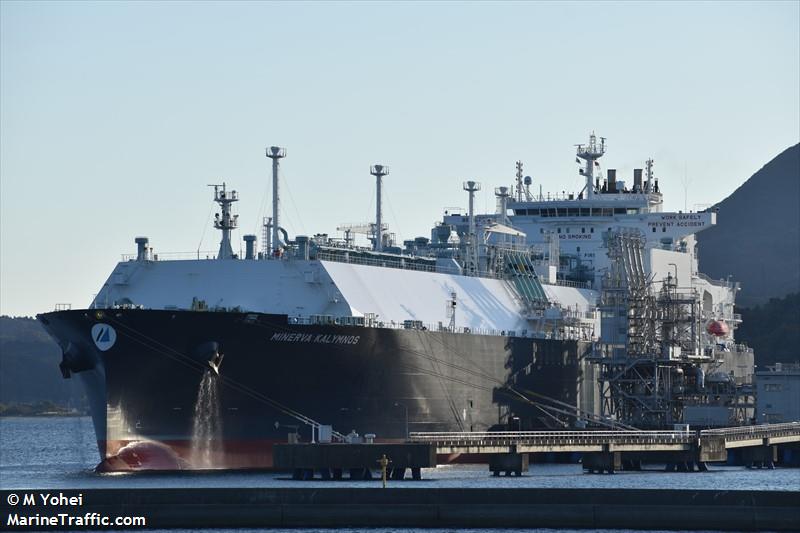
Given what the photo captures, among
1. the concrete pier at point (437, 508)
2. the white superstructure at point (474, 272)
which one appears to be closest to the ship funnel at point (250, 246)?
the white superstructure at point (474, 272)

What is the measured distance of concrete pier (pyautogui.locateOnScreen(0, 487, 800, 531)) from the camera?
45.2 m

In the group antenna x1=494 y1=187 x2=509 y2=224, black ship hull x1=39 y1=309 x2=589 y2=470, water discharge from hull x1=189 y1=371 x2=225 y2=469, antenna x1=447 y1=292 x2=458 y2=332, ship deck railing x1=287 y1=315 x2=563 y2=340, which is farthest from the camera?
antenna x1=494 y1=187 x2=509 y2=224

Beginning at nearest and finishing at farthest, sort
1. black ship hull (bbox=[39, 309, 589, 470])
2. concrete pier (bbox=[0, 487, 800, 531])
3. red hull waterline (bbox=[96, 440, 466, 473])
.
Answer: concrete pier (bbox=[0, 487, 800, 531])
black ship hull (bbox=[39, 309, 589, 470])
red hull waterline (bbox=[96, 440, 466, 473])

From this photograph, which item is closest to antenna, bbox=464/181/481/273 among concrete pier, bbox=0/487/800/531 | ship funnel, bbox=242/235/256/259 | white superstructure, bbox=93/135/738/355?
white superstructure, bbox=93/135/738/355

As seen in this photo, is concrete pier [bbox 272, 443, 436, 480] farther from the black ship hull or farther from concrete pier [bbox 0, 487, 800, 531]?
concrete pier [bbox 0, 487, 800, 531]

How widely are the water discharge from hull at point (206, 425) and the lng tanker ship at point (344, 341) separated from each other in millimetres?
50

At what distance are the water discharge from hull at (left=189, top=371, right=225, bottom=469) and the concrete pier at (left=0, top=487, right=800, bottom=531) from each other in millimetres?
17432

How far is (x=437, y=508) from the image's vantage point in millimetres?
45688

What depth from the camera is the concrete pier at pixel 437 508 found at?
45.2 m

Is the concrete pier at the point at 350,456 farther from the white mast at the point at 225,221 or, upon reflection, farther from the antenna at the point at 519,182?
the antenna at the point at 519,182

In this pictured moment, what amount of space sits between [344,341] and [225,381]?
516 cm

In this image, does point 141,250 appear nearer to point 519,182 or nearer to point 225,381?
point 225,381

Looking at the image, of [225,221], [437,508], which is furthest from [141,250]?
[437,508]

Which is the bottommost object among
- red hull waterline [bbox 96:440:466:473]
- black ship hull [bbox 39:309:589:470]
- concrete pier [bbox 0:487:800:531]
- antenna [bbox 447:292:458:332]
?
concrete pier [bbox 0:487:800:531]
